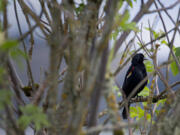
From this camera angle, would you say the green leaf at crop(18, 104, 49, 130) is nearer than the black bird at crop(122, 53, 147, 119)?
Yes

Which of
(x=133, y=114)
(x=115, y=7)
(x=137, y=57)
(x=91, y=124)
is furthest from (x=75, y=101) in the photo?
(x=137, y=57)

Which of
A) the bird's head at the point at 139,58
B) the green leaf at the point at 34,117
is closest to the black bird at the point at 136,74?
the bird's head at the point at 139,58

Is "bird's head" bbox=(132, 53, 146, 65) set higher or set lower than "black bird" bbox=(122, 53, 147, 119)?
higher

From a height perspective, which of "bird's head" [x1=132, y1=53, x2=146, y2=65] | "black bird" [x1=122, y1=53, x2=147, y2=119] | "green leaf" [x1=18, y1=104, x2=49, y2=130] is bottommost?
"green leaf" [x1=18, y1=104, x2=49, y2=130]

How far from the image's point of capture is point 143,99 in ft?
6.73

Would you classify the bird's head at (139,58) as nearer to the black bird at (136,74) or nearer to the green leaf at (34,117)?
the black bird at (136,74)

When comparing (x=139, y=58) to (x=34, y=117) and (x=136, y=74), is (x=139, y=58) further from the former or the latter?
(x=34, y=117)

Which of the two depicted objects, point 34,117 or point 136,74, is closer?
point 34,117

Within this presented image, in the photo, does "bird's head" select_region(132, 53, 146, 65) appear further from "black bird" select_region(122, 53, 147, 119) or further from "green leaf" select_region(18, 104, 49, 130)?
"green leaf" select_region(18, 104, 49, 130)

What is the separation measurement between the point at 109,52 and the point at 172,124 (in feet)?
1.19

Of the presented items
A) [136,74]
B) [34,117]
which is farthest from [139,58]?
[34,117]

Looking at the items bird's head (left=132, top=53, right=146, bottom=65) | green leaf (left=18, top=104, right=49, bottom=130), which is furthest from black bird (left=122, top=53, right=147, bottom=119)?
green leaf (left=18, top=104, right=49, bottom=130)

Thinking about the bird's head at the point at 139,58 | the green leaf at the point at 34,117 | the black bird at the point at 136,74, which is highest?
the bird's head at the point at 139,58

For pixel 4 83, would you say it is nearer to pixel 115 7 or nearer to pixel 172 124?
pixel 115 7
